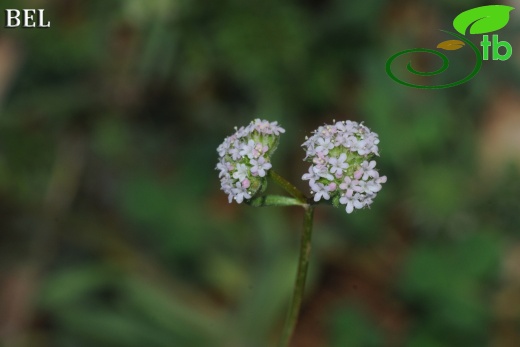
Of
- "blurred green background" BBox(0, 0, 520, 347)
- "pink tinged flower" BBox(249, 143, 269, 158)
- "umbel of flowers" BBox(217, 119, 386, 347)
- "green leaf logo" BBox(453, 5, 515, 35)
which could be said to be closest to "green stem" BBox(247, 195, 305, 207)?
"umbel of flowers" BBox(217, 119, 386, 347)

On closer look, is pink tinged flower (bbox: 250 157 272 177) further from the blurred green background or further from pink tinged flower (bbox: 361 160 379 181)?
the blurred green background

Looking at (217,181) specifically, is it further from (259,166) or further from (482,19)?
(259,166)

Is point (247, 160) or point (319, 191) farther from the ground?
point (247, 160)

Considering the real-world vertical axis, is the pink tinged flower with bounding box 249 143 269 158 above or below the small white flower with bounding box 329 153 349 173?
above

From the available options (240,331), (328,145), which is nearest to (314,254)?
(240,331)

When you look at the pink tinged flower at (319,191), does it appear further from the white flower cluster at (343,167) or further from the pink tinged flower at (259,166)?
the pink tinged flower at (259,166)

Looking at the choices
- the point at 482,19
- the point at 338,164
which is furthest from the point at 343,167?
the point at 482,19
